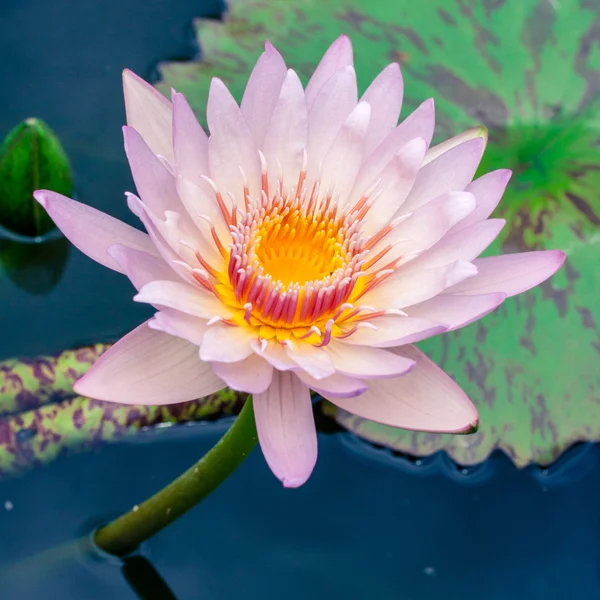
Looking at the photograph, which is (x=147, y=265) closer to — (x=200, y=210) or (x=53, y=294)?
(x=200, y=210)

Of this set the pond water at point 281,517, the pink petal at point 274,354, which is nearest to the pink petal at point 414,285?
the pink petal at point 274,354

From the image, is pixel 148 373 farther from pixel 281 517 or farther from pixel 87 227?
pixel 281 517

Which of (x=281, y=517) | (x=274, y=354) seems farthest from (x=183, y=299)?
(x=281, y=517)

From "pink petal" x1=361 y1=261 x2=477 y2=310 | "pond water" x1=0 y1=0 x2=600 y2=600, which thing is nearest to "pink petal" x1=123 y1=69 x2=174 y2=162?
"pink petal" x1=361 y1=261 x2=477 y2=310

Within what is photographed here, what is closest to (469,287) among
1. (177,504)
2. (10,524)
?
(177,504)

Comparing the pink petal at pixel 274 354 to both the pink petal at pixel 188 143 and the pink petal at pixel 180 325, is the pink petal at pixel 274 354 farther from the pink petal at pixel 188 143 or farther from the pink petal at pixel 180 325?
the pink petal at pixel 188 143
